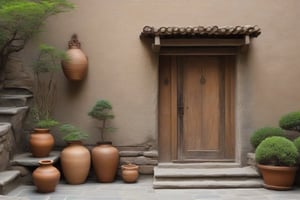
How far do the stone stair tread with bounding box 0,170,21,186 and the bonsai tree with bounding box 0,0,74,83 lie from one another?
67.1 inches

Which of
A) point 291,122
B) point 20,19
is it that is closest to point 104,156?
point 20,19

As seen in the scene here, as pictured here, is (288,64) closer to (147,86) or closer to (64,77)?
(147,86)

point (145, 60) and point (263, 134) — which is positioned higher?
point (145, 60)

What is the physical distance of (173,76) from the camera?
632cm

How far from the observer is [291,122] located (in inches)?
217

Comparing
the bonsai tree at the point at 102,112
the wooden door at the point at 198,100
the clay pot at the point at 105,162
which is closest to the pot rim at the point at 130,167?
the clay pot at the point at 105,162

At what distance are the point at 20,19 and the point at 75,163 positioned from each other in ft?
7.05

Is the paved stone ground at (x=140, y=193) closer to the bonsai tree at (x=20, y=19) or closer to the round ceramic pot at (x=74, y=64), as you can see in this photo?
the round ceramic pot at (x=74, y=64)

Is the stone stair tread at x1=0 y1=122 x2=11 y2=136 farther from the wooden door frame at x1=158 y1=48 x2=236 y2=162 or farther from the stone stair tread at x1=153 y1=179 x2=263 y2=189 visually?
the wooden door frame at x1=158 y1=48 x2=236 y2=162

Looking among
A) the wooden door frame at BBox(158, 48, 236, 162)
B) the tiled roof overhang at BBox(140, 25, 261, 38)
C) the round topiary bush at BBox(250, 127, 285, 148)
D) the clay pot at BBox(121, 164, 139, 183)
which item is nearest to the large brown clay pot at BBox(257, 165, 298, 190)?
the round topiary bush at BBox(250, 127, 285, 148)

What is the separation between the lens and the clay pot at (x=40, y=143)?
5.45 meters

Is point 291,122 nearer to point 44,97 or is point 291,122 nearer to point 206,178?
point 206,178

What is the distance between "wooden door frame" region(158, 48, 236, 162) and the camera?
248 inches

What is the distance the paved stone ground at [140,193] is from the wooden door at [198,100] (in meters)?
1.27
